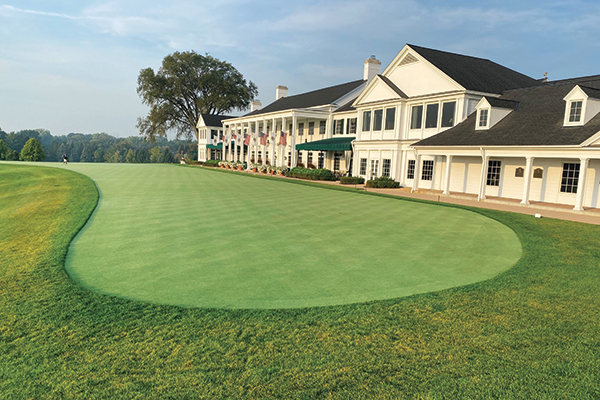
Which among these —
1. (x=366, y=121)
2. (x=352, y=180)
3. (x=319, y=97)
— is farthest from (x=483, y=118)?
(x=319, y=97)

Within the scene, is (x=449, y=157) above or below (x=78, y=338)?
above

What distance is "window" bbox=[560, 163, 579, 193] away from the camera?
17578 mm

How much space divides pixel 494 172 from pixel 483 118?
3072 millimetres

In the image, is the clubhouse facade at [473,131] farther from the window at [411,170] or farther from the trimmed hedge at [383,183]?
the trimmed hedge at [383,183]

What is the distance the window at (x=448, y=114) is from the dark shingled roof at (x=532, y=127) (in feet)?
3.46

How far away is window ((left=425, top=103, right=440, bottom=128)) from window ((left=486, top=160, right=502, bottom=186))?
490 cm

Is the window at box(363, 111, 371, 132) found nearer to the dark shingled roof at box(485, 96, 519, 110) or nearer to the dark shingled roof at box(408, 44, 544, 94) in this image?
the dark shingled roof at box(408, 44, 544, 94)

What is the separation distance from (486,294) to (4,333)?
6.74 metres

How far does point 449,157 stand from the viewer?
849 inches

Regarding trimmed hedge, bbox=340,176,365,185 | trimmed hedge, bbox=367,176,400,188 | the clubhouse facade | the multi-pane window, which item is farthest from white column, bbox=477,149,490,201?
trimmed hedge, bbox=340,176,365,185

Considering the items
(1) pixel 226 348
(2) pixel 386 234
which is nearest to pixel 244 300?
(1) pixel 226 348

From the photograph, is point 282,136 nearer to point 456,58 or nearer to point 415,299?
point 456,58

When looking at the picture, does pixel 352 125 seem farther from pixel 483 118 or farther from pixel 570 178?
pixel 570 178

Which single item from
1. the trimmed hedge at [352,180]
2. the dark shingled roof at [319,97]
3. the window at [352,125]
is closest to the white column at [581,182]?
the trimmed hedge at [352,180]
